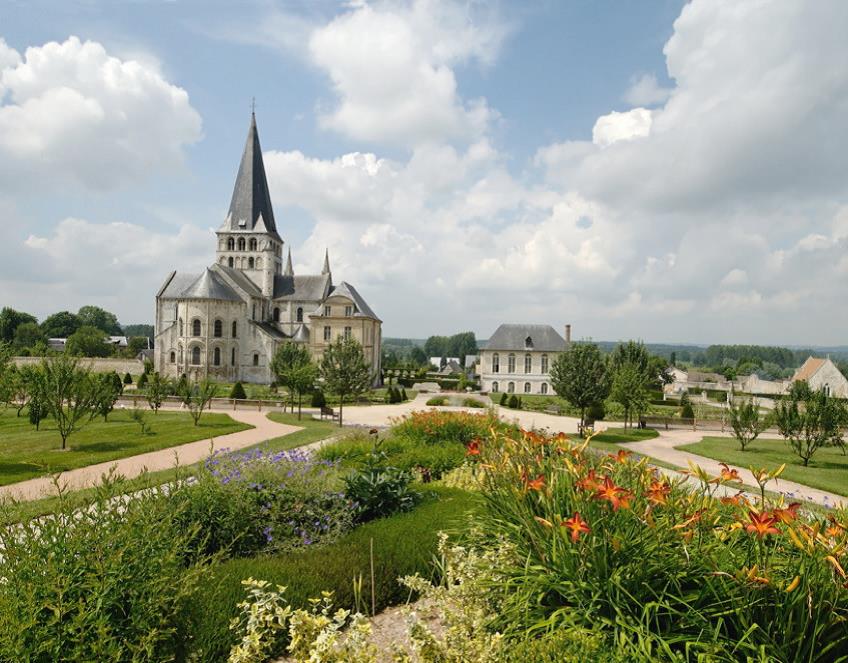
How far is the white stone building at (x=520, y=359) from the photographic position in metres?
45.1

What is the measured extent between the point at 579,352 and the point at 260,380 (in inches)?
1341

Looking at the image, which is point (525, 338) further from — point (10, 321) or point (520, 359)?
point (10, 321)

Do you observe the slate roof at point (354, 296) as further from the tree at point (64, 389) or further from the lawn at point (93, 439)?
the tree at point (64, 389)

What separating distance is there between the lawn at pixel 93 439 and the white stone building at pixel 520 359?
27442 millimetres

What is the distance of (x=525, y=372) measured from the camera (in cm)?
4534

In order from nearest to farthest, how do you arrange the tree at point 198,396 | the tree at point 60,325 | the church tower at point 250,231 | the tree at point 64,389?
the tree at point 64,389 < the tree at point 198,396 < the church tower at point 250,231 < the tree at point 60,325

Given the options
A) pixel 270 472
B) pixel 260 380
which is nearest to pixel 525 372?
pixel 260 380

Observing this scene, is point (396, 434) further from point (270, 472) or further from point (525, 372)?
point (525, 372)

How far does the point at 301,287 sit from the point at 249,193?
1091 centimetres

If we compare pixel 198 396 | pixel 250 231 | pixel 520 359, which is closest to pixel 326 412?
pixel 198 396

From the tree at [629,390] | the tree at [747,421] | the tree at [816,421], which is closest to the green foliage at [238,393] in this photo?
the tree at [629,390]

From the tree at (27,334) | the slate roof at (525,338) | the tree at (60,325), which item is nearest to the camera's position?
the slate roof at (525,338)

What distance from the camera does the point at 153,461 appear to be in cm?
1305

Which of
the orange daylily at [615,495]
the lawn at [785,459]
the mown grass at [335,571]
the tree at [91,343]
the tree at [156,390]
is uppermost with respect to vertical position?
the tree at [91,343]
